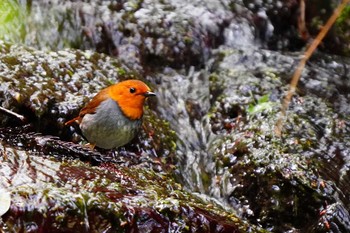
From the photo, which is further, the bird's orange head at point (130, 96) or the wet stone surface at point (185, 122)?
the bird's orange head at point (130, 96)

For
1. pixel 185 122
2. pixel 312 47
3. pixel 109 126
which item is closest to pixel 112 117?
pixel 109 126

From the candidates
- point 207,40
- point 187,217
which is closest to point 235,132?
point 207,40

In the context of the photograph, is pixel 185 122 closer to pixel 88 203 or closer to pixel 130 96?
pixel 130 96

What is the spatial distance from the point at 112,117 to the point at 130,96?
271 mm

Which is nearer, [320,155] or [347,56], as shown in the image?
[320,155]

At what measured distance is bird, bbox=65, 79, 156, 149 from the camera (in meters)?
5.49

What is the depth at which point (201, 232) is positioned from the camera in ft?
13.1

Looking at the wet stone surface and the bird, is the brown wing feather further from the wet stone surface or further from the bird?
the wet stone surface

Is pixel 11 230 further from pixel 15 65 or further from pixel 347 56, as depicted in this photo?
pixel 347 56

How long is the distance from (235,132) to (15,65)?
8.43ft

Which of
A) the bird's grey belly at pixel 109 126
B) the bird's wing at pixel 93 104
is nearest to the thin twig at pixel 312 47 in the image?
the bird's grey belly at pixel 109 126

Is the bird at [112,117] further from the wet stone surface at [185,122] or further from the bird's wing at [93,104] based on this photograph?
the wet stone surface at [185,122]

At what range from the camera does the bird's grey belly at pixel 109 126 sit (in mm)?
5477

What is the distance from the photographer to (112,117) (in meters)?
5.56
